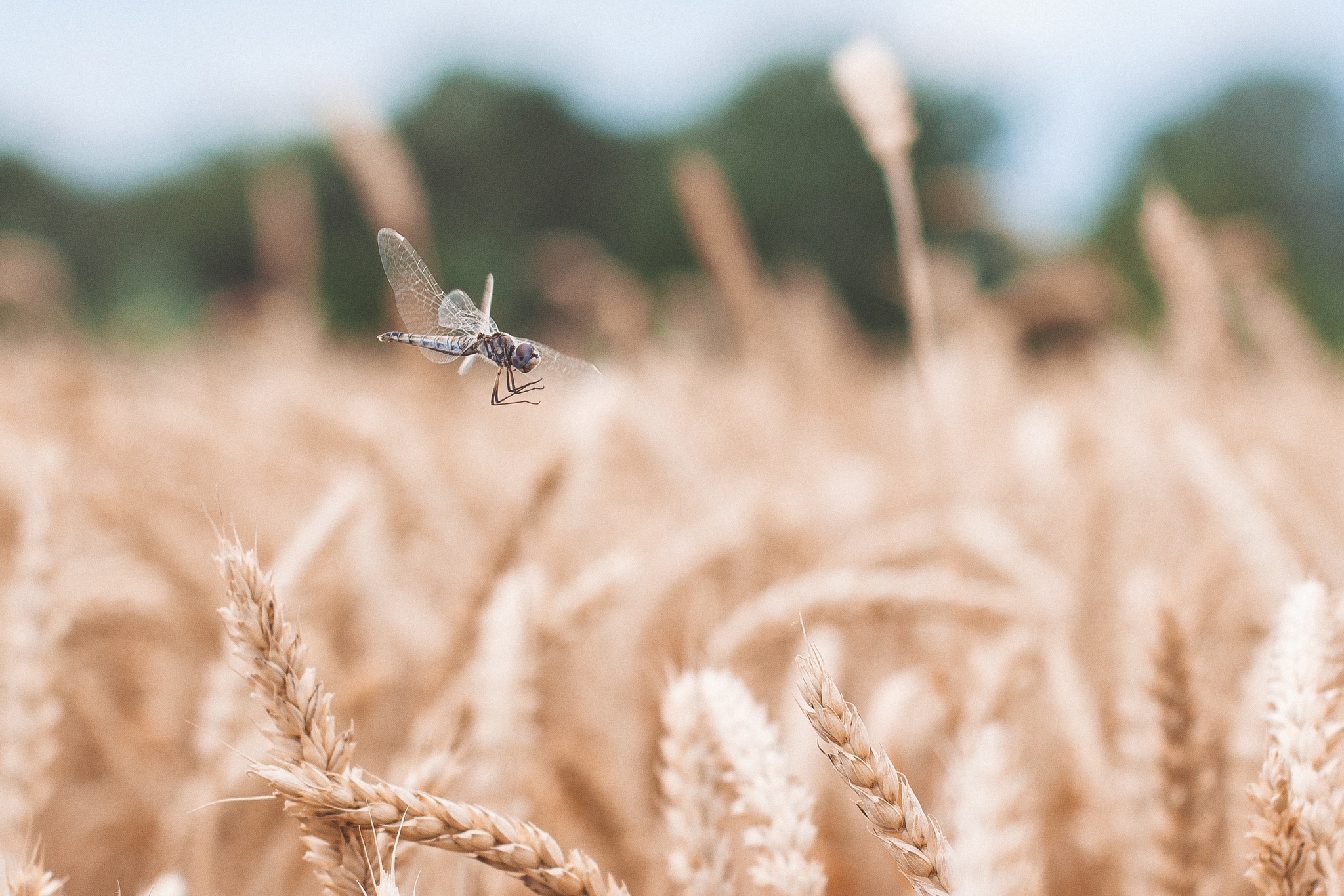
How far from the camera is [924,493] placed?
1.98m

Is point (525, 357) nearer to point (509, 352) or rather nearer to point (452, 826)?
point (509, 352)

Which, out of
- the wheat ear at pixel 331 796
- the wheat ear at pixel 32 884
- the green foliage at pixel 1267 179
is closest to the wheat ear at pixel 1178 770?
the wheat ear at pixel 331 796

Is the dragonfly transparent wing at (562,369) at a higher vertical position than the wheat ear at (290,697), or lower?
higher

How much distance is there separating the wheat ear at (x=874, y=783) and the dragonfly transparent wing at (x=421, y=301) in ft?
0.86

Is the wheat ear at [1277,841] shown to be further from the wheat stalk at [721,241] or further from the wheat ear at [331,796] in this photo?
the wheat stalk at [721,241]

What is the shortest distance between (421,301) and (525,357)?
65mm

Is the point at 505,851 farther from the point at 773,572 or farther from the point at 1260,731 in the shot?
the point at 773,572

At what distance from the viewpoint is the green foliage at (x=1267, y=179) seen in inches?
426

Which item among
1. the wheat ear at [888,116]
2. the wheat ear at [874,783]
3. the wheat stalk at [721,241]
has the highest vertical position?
the wheat stalk at [721,241]

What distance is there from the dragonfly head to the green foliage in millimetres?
8557

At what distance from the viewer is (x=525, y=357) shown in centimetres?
52

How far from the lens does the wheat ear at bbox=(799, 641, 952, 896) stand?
1.53 feet

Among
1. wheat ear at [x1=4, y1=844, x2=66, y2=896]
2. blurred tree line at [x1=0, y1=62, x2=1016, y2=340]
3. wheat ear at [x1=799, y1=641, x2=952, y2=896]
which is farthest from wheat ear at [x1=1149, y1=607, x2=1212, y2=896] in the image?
blurred tree line at [x1=0, y1=62, x2=1016, y2=340]

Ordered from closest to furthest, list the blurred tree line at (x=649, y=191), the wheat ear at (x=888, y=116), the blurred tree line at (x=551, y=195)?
the wheat ear at (x=888, y=116) → the blurred tree line at (x=649, y=191) → the blurred tree line at (x=551, y=195)
